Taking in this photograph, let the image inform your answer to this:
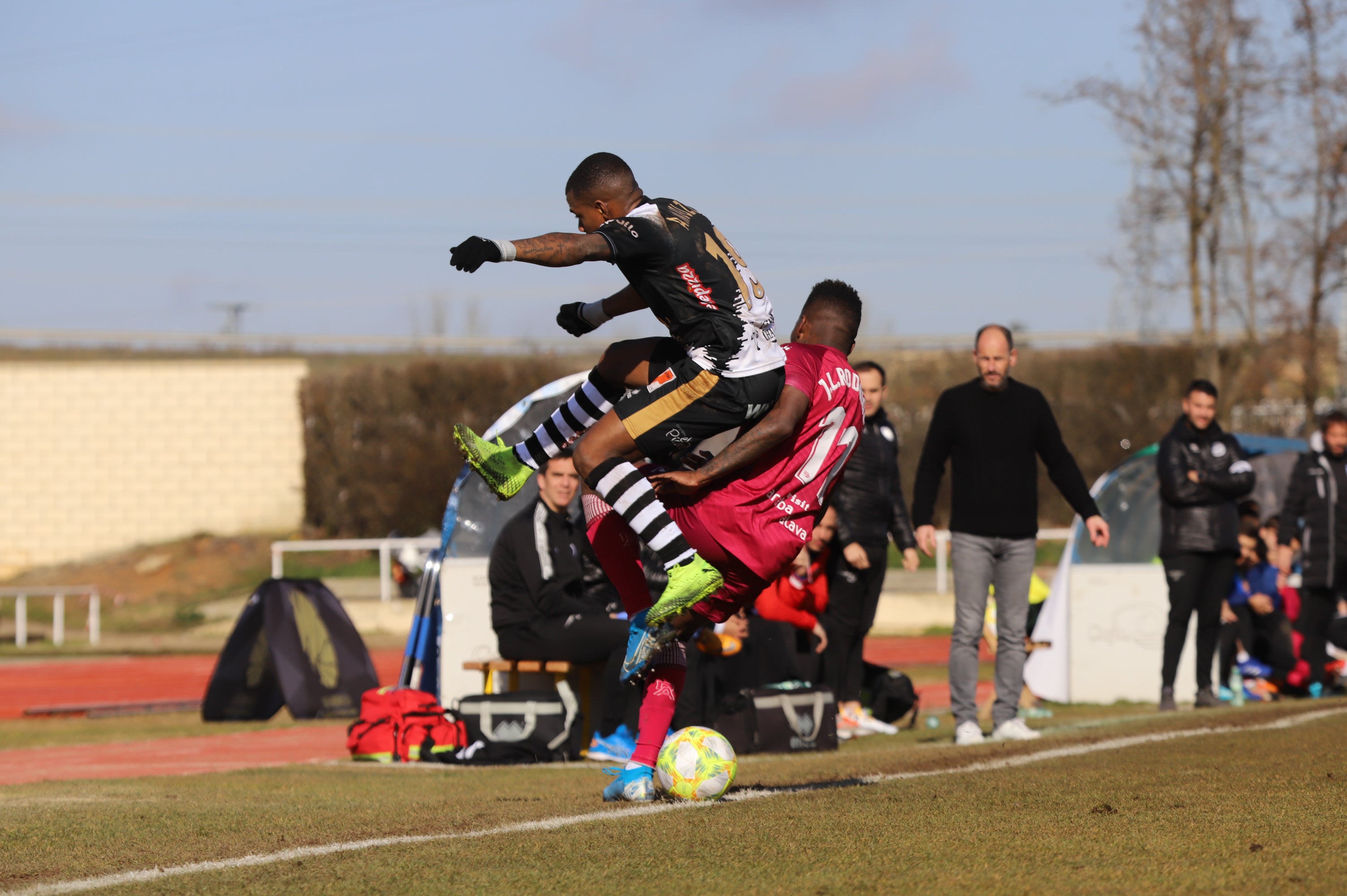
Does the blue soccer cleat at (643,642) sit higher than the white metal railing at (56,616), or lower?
higher

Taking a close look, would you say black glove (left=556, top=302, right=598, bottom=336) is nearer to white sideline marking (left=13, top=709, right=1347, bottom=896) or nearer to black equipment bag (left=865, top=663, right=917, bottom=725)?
white sideline marking (left=13, top=709, right=1347, bottom=896)

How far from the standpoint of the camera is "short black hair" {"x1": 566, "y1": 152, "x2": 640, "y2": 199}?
5.15m

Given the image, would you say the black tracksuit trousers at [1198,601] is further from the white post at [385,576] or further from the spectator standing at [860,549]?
the white post at [385,576]

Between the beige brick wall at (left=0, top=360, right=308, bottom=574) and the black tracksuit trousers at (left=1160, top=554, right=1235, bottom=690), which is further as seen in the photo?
the beige brick wall at (left=0, top=360, right=308, bottom=574)

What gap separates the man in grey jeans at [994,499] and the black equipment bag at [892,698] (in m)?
1.56

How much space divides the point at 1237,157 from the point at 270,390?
27.4 m

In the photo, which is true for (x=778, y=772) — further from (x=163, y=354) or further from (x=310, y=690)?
(x=163, y=354)

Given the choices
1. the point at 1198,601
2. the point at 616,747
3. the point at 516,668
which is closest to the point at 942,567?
the point at 1198,601

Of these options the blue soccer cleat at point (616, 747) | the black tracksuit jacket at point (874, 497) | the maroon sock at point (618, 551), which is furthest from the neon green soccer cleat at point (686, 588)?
the black tracksuit jacket at point (874, 497)

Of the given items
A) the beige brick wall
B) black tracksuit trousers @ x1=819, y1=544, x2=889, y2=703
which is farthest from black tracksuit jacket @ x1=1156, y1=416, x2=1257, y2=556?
the beige brick wall

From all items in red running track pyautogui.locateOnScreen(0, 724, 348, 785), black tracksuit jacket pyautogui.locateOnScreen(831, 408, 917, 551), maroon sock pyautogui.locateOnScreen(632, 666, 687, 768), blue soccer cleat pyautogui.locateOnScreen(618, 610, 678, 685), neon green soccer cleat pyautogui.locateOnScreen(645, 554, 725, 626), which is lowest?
red running track pyautogui.locateOnScreen(0, 724, 348, 785)

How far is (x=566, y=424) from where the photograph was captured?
584 cm

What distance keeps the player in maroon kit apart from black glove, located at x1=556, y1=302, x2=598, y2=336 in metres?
0.69

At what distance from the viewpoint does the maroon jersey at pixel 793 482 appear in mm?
5453
